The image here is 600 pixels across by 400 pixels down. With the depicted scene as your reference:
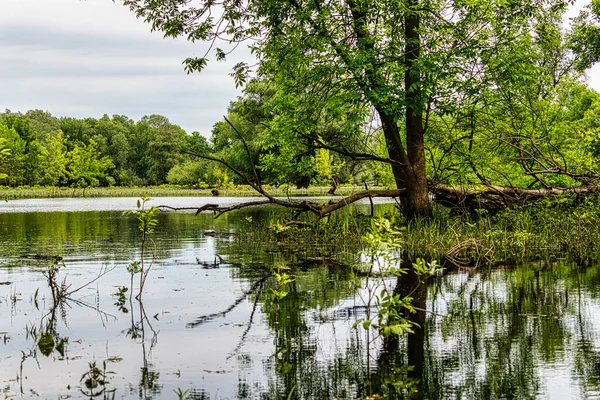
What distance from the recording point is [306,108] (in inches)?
640

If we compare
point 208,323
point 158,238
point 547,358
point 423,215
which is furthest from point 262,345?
point 158,238

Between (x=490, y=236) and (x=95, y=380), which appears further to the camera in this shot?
(x=490, y=236)

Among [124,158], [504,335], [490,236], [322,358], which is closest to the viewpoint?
[322,358]

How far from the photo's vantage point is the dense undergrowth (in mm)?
12789

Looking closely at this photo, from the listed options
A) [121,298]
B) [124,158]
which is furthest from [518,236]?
[124,158]

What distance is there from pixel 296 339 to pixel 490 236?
8.49 metres

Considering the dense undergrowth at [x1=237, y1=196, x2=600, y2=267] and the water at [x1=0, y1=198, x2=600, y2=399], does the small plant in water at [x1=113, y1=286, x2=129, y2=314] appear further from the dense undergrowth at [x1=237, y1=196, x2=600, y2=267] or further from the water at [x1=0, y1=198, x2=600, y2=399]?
the dense undergrowth at [x1=237, y1=196, x2=600, y2=267]

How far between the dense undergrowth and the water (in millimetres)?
1352

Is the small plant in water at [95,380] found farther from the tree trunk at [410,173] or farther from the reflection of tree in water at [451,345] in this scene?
the tree trunk at [410,173]

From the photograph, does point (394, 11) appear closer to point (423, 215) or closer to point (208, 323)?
point (423, 215)

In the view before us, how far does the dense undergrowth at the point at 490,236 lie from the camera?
12789 millimetres

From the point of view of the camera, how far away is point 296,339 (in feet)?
21.9

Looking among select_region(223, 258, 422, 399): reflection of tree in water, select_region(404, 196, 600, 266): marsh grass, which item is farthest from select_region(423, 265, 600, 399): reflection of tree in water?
select_region(404, 196, 600, 266): marsh grass

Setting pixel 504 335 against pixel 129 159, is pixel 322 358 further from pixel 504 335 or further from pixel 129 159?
pixel 129 159
